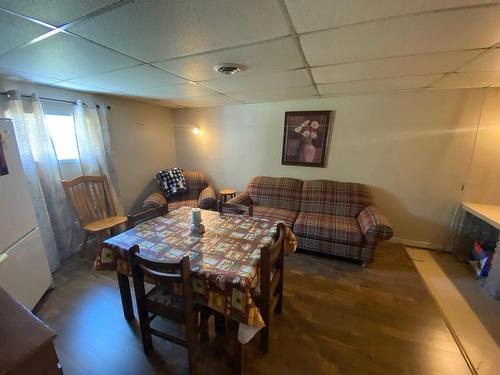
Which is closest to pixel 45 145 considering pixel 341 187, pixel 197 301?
pixel 197 301

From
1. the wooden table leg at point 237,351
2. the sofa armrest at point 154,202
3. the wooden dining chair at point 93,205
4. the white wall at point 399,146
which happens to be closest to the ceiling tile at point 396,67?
the white wall at point 399,146

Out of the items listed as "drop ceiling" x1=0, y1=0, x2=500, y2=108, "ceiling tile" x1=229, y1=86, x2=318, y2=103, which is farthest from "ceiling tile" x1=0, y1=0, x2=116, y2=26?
"ceiling tile" x1=229, y1=86, x2=318, y2=103

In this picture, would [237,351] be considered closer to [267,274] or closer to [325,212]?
[267,274]

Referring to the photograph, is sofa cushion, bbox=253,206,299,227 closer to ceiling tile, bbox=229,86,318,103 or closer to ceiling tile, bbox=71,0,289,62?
ceiling tile, bbox=229,86,318,103

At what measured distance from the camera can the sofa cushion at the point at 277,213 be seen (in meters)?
2.85

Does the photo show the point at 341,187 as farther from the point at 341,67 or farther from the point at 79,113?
the point at 79,113

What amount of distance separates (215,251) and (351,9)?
149 centimetres

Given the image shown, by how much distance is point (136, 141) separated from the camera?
342 cm

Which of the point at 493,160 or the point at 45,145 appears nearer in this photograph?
the point at 45,145

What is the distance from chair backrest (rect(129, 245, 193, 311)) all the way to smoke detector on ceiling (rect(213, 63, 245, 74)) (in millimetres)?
1448

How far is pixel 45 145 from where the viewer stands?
7.49 feet

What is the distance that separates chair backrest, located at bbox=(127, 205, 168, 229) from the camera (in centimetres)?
164

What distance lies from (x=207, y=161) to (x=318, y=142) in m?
2.08

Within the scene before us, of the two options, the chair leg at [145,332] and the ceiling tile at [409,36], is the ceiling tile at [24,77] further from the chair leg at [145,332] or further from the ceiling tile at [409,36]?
the ceiling tile at [409,36]
